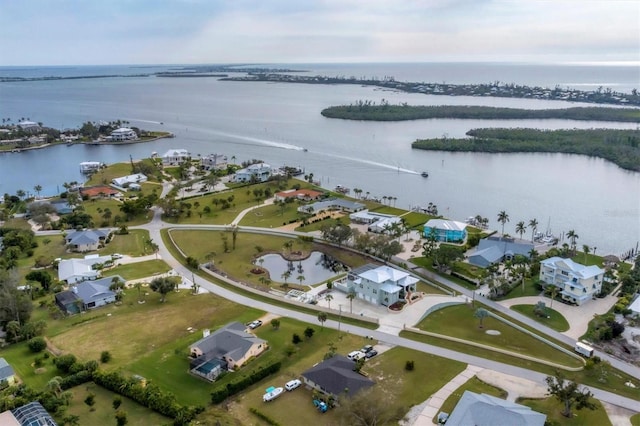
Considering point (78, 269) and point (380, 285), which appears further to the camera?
point (78, 269)

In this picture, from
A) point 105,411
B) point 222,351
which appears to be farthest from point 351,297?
point 105,411

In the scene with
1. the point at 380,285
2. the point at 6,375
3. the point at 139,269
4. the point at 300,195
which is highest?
the point at 300,195

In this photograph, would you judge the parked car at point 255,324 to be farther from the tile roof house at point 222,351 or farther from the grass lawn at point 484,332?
the grass lawn at point 484,332

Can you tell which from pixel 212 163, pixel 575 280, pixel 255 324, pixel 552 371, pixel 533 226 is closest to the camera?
pixel 552 371

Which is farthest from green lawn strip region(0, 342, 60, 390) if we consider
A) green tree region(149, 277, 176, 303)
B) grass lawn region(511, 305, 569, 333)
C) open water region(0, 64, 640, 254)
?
open water region(0, 64, 640, 254)

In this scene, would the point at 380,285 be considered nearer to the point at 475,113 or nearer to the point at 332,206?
the point at 332,206

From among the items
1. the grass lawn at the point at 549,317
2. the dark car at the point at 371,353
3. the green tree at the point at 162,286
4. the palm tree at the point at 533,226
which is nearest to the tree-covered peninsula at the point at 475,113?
the palm tree at the point at 533,226
